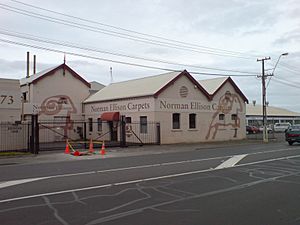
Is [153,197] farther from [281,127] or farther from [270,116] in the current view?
[270,116]

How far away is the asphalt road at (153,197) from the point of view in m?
6.31

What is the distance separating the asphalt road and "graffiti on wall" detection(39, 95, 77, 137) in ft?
74.4

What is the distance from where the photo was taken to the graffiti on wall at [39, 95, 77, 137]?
A: 113 ft

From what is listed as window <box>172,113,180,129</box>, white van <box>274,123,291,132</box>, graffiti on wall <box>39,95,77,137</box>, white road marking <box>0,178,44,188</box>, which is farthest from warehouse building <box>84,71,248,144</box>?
white van <box>274,123,291,132</box>

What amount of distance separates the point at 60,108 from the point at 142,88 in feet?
30.2

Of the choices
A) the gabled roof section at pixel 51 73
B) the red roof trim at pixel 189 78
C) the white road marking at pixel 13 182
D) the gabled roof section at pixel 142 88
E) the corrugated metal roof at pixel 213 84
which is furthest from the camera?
the corrugated metal roof at pixel 213 84

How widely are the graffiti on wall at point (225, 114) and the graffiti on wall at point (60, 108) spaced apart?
13987 millimetres

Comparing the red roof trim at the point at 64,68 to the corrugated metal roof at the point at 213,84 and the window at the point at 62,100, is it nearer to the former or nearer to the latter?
the window at the point at 62,100

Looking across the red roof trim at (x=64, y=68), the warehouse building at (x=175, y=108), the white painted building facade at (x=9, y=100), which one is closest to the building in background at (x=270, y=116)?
the warehouse building at (x=175, y=108)

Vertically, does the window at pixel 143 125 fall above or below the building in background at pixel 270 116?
below

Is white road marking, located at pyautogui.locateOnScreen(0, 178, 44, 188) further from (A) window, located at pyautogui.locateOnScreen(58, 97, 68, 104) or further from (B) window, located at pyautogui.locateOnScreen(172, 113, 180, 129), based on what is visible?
(A) window, located at pyautogui.locateOnScreen(58, 97, 68, 104)

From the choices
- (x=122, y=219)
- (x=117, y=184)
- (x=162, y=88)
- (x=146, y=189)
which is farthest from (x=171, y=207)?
(x=162, y=88)

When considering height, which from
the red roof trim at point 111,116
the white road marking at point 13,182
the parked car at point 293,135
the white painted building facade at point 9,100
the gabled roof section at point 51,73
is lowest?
the white road marking at point 13,182

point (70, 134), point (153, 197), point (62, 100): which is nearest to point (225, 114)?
point (70, 134)
